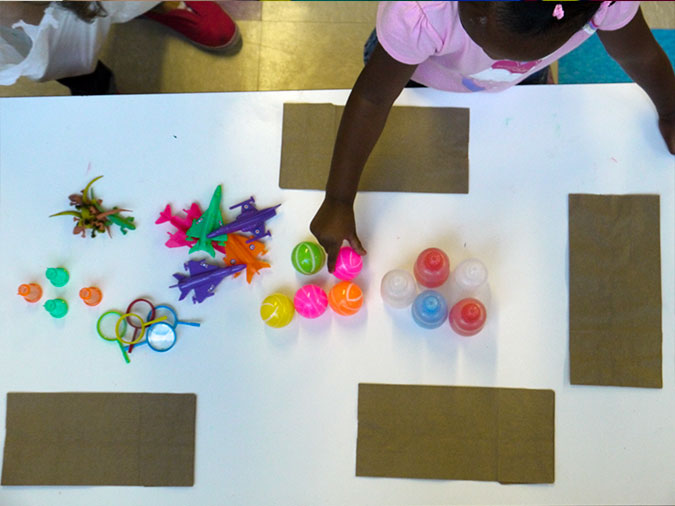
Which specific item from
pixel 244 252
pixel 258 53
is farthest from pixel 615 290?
pixel 258 53

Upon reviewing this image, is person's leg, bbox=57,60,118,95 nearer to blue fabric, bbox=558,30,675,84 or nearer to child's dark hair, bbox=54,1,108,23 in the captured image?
child's dark hair, bbox=54,1,108,23

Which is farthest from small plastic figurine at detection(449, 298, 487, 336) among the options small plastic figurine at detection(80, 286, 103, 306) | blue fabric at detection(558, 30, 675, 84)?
blue fabric at detection(558, 30, 675, 84)

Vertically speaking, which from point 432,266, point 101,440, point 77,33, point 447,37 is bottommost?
point 101,440

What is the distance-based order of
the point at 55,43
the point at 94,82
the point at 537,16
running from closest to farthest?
the point at 537,16 → the point at 55,43 → the point at 94,82

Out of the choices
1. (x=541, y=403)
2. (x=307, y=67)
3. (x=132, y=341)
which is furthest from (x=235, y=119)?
(x=541, y=403)

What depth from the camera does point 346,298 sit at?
2.29ft

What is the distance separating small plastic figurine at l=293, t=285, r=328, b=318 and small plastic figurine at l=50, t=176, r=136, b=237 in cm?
27

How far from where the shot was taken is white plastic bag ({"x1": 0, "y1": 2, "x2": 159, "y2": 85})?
792 mm

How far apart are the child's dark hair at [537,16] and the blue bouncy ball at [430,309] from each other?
0.34 meters

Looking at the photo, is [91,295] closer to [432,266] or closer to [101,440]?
[101,440]

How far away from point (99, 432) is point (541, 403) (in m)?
0.62

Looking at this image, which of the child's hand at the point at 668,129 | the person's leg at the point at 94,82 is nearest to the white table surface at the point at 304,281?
the child's hand at the point at 668,129

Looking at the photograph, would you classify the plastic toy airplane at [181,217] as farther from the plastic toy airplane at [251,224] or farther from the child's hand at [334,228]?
the child's hand at [334,228]

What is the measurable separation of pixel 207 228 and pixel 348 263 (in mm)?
210
